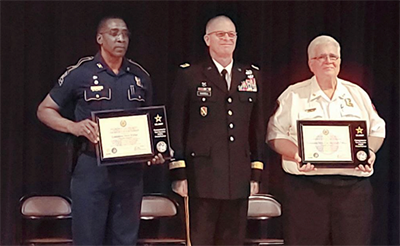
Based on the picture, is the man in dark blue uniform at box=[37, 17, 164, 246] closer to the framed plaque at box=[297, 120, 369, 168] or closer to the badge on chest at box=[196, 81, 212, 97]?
the badge on chest at box=[196, 81, 212, 97]

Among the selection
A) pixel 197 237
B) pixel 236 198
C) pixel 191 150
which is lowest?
pixel 197 237

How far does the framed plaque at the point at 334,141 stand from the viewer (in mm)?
3061

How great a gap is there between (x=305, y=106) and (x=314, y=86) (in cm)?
12

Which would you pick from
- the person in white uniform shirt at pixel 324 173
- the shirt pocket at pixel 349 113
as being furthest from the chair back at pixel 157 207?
the shirt pocket at pixel 349 113

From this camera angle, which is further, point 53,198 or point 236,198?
point 53,198

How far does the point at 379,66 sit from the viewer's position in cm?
417

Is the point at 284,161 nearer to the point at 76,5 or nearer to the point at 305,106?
the point at 305,106

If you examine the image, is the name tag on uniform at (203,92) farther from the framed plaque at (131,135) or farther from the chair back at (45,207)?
the chair back at (45,207)

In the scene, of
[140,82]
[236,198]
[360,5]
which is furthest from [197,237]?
[360,5]

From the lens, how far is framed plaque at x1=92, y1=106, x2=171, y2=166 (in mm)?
2998

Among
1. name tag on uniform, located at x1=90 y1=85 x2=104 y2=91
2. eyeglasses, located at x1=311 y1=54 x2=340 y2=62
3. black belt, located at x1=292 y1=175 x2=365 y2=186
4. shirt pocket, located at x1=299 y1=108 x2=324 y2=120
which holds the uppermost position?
eyeglasses, located at x1=311 y1=54 x2=340 y2=62

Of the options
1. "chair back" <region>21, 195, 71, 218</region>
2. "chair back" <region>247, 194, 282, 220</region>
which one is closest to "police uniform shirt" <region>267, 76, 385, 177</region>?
"chair back" <region>247, 194, 282, 220</region>

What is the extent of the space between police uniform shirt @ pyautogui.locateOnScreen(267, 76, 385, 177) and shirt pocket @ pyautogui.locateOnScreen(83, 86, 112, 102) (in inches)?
37.1

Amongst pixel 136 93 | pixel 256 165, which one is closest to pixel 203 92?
pixel 136 93
